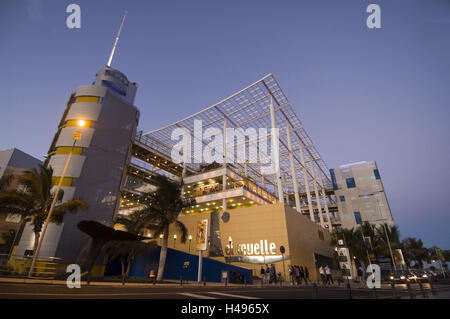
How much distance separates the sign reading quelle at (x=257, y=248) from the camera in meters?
30.3

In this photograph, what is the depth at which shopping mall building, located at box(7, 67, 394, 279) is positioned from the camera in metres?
24.0

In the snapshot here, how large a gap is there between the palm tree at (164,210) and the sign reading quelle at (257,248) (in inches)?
524

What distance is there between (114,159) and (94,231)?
12.3 meters

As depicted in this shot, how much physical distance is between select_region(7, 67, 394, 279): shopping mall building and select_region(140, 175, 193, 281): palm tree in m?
1.67

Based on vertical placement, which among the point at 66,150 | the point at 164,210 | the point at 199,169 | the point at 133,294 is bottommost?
the point at 133,294

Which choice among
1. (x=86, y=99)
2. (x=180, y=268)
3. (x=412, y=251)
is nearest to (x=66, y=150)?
(x=86, y=99)

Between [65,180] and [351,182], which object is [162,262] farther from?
[351,182]

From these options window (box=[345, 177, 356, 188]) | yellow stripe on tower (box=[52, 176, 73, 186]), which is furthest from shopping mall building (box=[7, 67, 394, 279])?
window (box=[345, 177, 356, 188])

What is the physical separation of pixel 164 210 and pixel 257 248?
15671 millimetres

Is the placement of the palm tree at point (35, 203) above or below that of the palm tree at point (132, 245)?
above

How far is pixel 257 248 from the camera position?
31.3 meters

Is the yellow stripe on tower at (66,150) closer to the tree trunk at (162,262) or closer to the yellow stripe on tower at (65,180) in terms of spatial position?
the yellow stripe on tower at (65,180)

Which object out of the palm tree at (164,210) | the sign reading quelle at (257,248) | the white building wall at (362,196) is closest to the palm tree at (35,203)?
the palm tree at (164,210)
